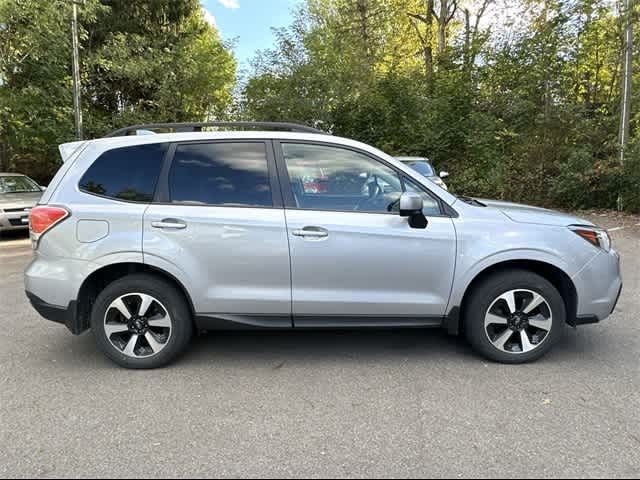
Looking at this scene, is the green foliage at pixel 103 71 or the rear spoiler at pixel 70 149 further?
the green foliage at pixel 103 71

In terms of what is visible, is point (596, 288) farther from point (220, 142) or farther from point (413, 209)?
point (220, 142)

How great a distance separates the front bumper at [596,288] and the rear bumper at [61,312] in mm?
3640

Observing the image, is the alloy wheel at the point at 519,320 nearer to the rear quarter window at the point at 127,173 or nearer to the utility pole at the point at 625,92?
the rear quarter window at the point at 127,173

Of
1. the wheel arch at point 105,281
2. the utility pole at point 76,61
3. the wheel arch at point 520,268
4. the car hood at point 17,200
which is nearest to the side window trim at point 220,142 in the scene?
the wheel arch at point 105,281

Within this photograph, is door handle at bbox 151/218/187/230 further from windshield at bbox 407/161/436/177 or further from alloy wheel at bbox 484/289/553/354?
windshield at bbox 407/161/436/177

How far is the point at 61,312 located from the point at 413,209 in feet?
8.62

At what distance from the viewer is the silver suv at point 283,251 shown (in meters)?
3.59

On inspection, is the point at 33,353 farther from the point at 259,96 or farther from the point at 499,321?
the point at 259,96

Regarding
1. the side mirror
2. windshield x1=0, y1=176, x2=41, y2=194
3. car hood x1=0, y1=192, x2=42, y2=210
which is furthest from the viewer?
windshield x1=0, y1=176, x2=41, y2=194

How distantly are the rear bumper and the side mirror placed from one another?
2452 millimetres

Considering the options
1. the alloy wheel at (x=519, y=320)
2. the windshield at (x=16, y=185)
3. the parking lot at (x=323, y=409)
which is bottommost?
the parking lot at (x=323, y=409)

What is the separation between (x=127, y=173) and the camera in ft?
12.2

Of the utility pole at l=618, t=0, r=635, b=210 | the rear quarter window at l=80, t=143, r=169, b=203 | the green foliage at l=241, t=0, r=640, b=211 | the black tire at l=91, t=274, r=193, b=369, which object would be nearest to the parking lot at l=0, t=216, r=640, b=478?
the black tire at l=91, t=274, r=193, b=369

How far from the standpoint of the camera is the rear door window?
3672 millimetres
